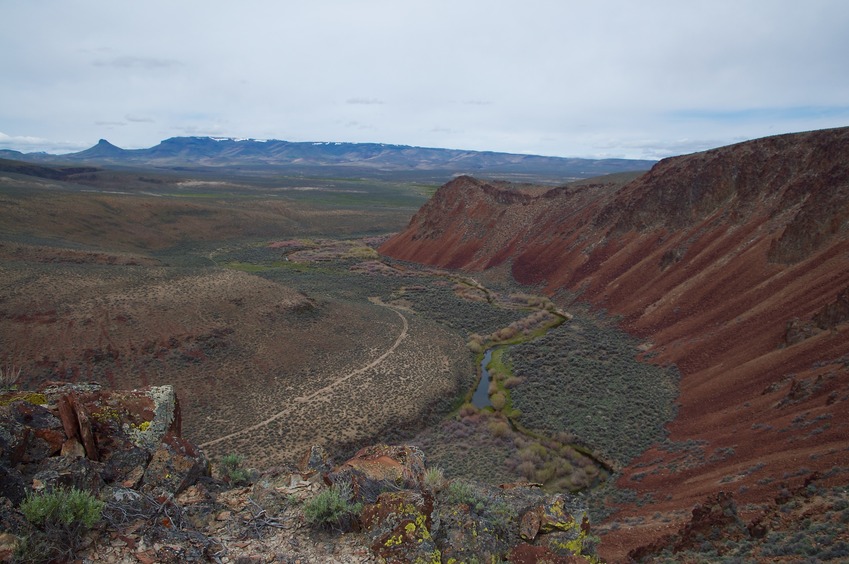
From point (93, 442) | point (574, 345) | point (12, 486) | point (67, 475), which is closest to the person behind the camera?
point (12, 486)

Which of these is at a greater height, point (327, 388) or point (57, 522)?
point (57, 522)

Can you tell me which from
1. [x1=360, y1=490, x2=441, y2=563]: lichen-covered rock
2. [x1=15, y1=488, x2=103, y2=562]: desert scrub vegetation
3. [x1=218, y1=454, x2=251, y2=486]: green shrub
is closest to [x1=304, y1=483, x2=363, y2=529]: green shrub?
[x1=360, y1=490, x2=441, y2=563]: lichen-covered rock

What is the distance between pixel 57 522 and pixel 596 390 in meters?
23.4

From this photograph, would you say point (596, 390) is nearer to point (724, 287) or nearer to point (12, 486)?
point (724, 287)

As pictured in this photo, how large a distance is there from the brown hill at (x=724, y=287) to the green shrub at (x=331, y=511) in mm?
6737

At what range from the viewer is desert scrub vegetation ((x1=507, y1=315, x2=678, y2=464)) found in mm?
20953

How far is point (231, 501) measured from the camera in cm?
805

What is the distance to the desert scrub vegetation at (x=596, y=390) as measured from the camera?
20953mm

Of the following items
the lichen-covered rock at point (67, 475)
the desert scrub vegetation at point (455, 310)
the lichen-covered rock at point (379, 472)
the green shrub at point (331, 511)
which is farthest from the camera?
the desert scrub vegetation at point (455, 310)

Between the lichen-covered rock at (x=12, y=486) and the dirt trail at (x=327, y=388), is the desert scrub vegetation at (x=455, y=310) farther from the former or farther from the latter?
the lichen-covered rock at (x=12, y=486)

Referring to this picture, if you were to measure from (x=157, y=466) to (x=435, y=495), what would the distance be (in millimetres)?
4458

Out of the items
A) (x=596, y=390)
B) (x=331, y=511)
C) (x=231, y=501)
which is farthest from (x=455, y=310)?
(x=331, y=511)

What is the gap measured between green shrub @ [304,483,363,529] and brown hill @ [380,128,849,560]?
6.74m

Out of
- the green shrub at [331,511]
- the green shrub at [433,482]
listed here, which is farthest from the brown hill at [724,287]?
the green shrub at [331,511]
